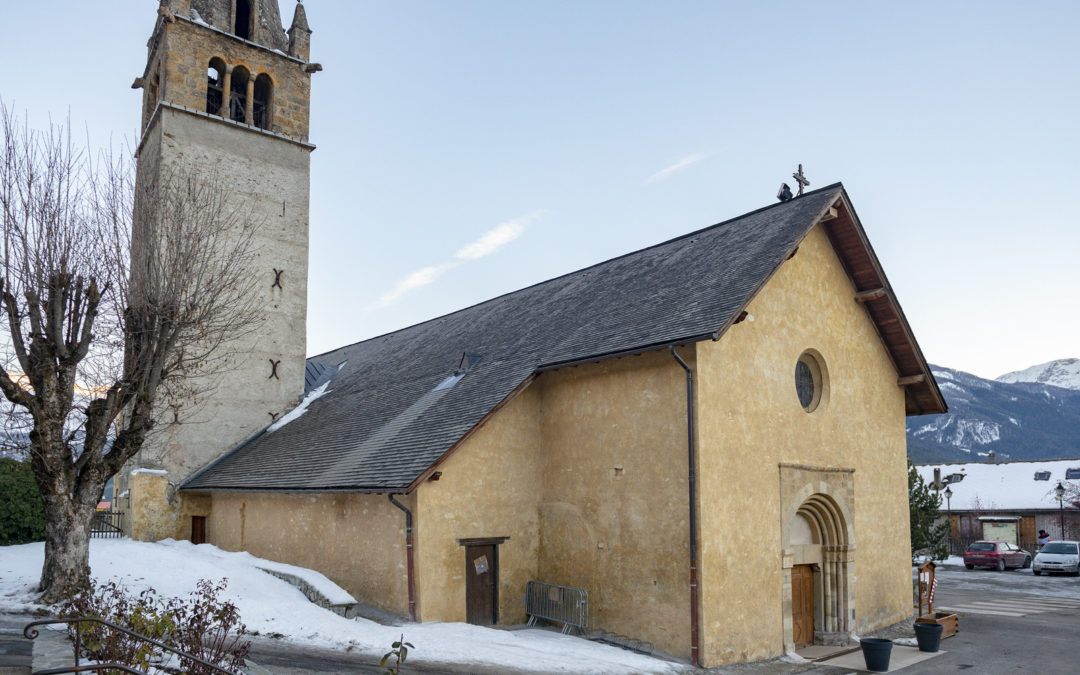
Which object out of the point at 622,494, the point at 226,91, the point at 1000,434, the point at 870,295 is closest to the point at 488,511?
the point at 622,494

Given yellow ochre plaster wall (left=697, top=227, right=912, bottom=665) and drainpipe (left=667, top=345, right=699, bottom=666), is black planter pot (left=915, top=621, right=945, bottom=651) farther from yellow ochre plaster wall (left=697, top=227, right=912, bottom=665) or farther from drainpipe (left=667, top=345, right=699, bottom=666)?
drainpipe (left=667, top=345, right=699, bottom=666)

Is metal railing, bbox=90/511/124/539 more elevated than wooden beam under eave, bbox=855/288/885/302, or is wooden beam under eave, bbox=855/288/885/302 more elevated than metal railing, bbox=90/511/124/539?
wooden beam under eave, bbox=855/288/885/302

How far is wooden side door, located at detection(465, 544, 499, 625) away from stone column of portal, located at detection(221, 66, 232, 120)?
17.9m

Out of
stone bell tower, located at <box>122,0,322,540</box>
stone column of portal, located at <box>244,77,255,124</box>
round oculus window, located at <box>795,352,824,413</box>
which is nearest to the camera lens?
round oculus window, located at <box>795,352,824,413</box>

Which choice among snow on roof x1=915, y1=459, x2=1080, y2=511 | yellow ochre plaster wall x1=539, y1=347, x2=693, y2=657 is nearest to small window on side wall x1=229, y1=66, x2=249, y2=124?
yellow ochre plaster wall x1=539, y1=347, x2=693, y2=657

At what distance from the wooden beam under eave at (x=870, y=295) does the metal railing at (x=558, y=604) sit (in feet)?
31.5

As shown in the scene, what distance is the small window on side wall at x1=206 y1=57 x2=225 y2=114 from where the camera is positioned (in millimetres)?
27250

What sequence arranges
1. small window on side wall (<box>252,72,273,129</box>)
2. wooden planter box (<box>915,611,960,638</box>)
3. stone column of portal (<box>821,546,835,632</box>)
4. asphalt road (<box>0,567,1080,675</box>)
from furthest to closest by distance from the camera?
small window on side wall (<box>252,72,273,129</box>)
wooden planter box (<box>915,611,960,638</box>)
stone column of portal (<box>821,546,835,632</box>)
asphalt road (<box>0,567,1080,675</box>)

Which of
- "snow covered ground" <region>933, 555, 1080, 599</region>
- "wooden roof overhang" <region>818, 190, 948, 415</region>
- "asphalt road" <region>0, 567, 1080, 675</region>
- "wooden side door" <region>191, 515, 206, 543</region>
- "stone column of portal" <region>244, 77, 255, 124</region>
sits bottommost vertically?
"snow covered ground" <region>933, 555, 1080, 599</region>

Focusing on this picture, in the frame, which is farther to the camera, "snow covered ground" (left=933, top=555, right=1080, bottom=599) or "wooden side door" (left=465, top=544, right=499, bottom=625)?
"snow covered ground" (left=933, top=555, right=1080, bottom=599)

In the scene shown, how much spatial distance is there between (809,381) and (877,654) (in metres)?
6.17

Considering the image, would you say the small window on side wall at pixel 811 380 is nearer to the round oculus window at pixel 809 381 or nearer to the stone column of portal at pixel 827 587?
the round oculus window at pixel 809 381

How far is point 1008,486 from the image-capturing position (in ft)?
164

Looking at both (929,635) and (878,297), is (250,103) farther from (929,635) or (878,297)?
(929,635)
